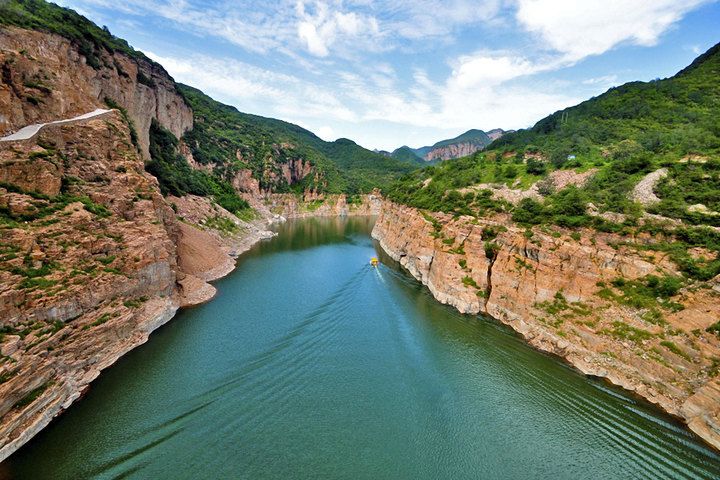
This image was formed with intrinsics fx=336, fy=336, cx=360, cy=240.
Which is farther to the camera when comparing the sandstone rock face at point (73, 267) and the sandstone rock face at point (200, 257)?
the sandstone rock face at point (200, 257)

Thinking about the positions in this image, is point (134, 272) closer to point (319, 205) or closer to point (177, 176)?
point (177, 176)

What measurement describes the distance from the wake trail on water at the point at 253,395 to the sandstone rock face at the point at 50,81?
68.0 feet

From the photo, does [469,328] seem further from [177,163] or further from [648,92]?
[177,163]

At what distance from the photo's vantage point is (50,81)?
78.4ft

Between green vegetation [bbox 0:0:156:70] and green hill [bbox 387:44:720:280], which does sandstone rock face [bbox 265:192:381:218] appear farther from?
green vegetation [bbox 0:0:156:70]

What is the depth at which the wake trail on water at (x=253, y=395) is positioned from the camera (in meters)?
14.2

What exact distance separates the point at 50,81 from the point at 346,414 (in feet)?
98.6

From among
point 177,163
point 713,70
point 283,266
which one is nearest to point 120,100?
point 177,163

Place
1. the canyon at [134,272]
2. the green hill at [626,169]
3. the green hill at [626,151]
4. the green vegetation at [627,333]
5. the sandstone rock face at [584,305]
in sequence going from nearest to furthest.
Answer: the canyon at [134,272], the sandstone rock face at [584,305], the green vegetation at [627,333], the green hill at [626,169], the green hill at [626,151]

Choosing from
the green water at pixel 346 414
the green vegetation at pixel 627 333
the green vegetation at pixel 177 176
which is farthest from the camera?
the green vegetation at pixel 177 176

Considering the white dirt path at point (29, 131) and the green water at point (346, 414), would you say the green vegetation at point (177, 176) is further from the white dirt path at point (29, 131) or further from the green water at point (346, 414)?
the green water at point (346, 414)

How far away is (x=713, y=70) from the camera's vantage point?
1651 inches

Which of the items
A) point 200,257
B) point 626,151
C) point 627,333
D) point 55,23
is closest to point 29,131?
point 200,257

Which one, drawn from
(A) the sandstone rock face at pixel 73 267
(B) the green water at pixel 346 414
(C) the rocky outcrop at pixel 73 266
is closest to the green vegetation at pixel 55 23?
(A) the sandstone rock face at pixel 73 267
